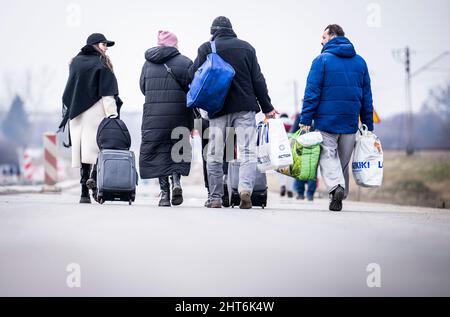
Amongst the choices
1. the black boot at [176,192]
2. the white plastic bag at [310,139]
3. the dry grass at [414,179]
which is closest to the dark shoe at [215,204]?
the black boot at [176,192]

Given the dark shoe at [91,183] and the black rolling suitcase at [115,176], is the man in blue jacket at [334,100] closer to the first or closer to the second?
the black rolling suitcase at [115,176]

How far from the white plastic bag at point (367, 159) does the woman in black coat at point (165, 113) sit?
2100 millimetres

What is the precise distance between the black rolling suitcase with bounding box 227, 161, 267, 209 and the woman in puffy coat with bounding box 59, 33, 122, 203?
5.78 feet

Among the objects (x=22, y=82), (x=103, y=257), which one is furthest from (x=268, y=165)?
(x=22, y=82)

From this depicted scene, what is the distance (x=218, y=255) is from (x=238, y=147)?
202 inches

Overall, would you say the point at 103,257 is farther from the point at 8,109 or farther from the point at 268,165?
the point at 8,109

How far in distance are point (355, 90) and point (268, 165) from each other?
1373 mm

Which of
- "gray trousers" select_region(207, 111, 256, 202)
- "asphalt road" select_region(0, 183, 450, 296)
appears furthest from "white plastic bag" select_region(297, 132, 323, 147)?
"asphalt road" select_region(0, 183, 450, 296)

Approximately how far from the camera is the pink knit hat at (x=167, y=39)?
42.0 ft

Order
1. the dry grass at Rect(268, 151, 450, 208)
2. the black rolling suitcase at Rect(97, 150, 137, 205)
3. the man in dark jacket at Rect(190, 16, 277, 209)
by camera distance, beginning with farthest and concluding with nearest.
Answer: the dry grass at Rect(268, 151, 450, 208)
the black rolling suitcase at Rect(97, 150, 137, 205)
the man in dark jacket at Rect(190, 16, 277, 209)

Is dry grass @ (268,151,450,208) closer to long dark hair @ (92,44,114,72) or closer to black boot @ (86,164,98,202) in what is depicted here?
black boot @ (86,164,98,202)

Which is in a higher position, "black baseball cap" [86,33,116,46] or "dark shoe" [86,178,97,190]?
"black baseball cap" [86,33,116,46]

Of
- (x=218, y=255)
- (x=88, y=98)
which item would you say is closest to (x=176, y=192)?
(x=88, y=98)

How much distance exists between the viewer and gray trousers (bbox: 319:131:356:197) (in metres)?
12.2
